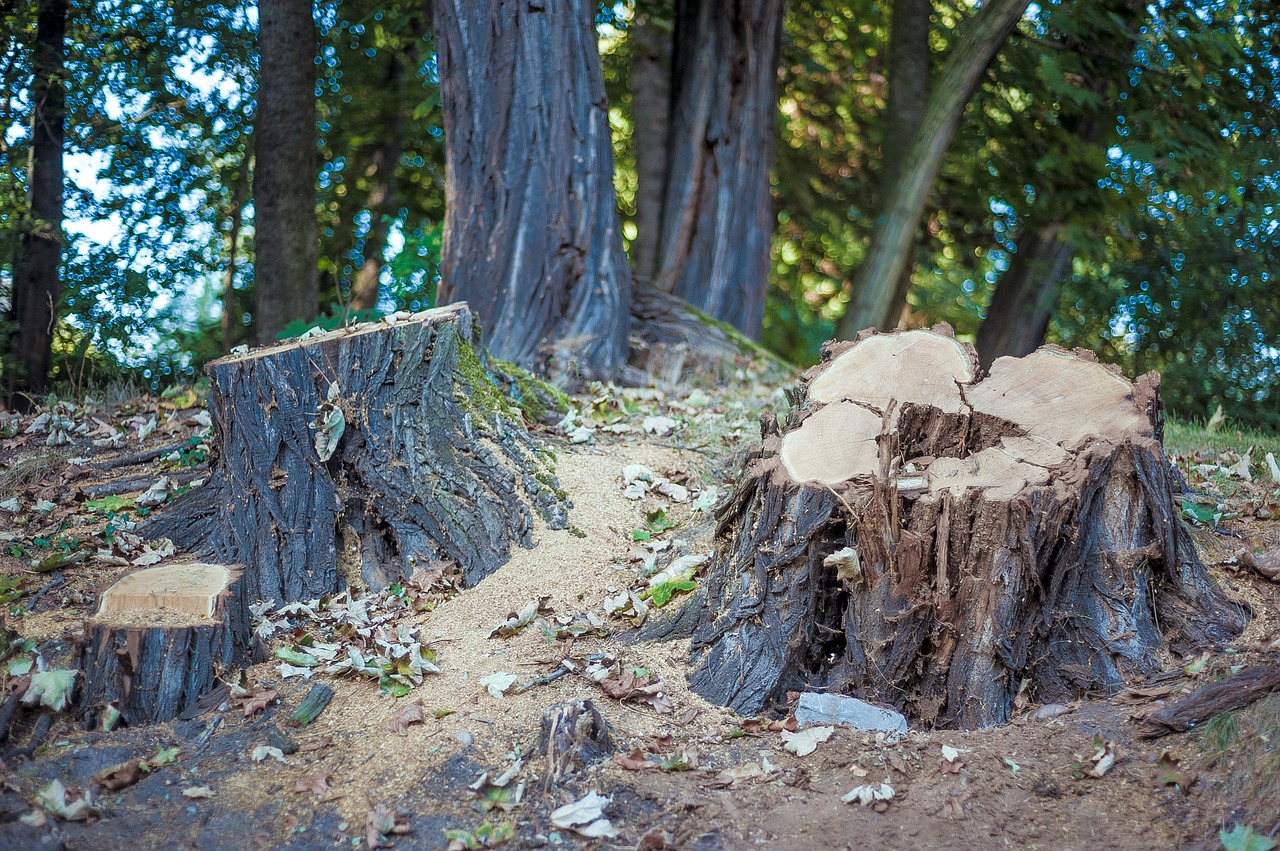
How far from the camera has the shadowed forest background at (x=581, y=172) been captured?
245 inches

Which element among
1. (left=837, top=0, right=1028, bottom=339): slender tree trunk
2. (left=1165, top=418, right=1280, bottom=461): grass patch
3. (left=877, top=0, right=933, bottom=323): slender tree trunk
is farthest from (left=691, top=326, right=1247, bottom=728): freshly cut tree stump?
(left=877, top=0, right=933, bottom=323): slender tree trunk

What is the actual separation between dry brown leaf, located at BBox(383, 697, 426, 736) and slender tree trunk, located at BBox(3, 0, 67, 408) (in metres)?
4.52

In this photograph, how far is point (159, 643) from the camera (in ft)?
10.1

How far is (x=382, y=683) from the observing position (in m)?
3.27

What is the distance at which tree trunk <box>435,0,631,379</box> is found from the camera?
6.17m

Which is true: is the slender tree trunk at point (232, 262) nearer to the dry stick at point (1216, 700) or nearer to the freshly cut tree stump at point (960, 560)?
the freshly cut tree stump at point (960, 560)

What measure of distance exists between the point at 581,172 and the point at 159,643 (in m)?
4.26

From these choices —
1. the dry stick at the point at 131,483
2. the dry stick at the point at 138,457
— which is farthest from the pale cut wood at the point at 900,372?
the dry stick at the point at 138,457

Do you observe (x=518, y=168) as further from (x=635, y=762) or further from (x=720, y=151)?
(x=635, y=762)

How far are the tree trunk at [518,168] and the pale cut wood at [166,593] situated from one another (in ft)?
10.3

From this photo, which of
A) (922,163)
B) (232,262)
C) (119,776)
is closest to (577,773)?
(119,776)

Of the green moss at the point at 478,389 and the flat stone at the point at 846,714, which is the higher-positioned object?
the green moss at the point at 478,389

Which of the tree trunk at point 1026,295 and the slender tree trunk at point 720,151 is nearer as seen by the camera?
the slender tree trunk at point 720,151

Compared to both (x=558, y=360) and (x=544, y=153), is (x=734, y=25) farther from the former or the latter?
(x=558, y=360)
